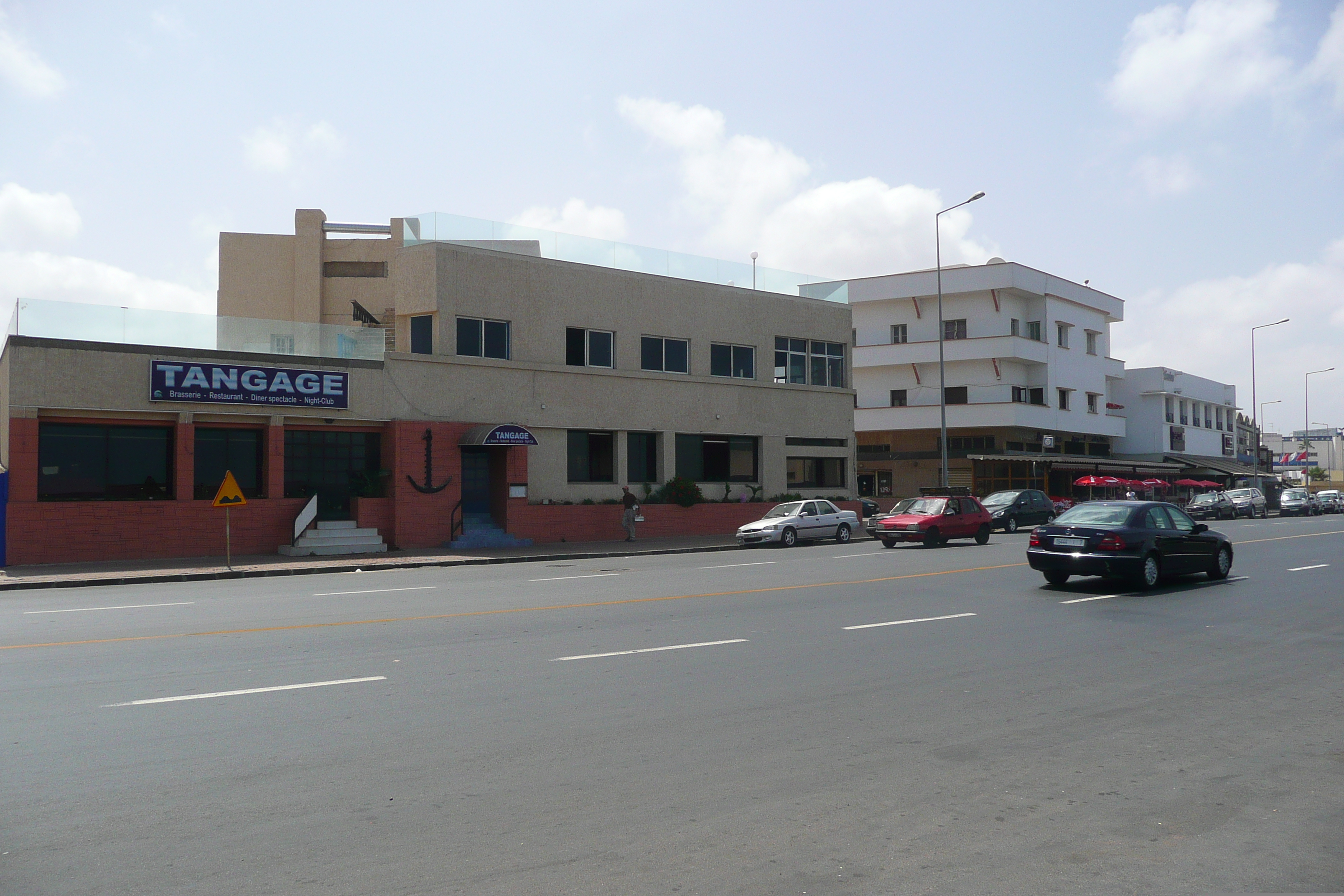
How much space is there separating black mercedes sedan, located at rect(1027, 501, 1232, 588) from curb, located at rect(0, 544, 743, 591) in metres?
12.3

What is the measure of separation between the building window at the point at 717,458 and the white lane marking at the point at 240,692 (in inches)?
993

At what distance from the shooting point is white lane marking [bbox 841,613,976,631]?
12.3 metres

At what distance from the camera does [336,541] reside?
2555 cm

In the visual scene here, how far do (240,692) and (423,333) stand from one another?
2117cm

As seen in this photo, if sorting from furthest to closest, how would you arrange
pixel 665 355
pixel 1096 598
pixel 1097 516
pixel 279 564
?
1. pixel 665 355
2. pixel 279 564
3. pixel 1097 516
4. pixel 1096 598

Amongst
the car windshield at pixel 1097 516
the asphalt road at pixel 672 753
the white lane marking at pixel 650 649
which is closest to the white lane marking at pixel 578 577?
the asphalt road at pixel 672 753

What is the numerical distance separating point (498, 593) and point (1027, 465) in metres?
49.7

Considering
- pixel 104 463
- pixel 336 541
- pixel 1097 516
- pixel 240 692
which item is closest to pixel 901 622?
pixel 1097 516

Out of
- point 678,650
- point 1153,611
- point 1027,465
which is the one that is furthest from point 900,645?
point 1027,465

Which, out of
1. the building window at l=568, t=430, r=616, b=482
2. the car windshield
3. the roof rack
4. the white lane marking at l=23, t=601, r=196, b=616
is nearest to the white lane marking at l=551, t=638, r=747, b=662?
the white lane marking at l=23, t=601, r=196, b=616

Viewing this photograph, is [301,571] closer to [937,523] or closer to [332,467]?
[332,467]

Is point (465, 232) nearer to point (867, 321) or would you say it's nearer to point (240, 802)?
point (240, 802)

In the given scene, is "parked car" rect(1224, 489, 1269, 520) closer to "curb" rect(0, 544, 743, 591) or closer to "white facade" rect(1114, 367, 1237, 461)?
"white facade" rect(1114, 367, 1237, 461)

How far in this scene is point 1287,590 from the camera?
1630 centimetres
